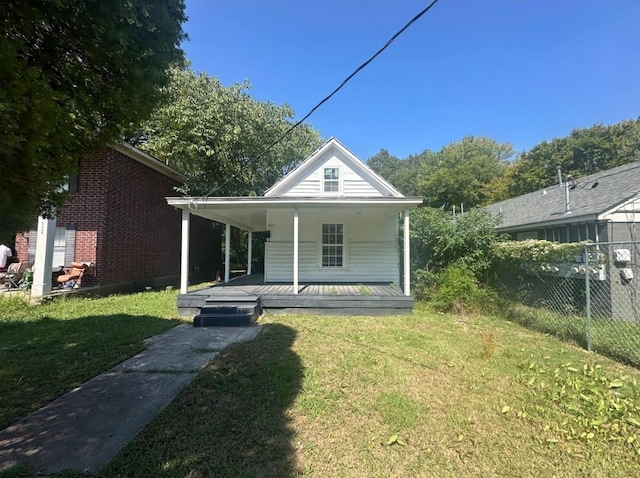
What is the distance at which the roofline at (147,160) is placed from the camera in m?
11.1

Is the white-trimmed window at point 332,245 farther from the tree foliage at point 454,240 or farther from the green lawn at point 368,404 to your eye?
the green lawn at point 368,404

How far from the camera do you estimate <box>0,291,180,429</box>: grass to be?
393cm

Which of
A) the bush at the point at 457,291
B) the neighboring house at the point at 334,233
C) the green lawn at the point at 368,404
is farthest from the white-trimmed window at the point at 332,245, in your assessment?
the green lawn at the point at 368,404

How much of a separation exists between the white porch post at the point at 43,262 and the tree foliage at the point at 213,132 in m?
6.26

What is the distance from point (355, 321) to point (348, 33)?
20.4 feet

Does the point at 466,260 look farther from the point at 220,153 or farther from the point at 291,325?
the point at 220,153

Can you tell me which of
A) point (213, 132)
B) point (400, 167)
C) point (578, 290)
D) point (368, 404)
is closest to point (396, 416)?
point (368, 404)

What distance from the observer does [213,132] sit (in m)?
15.6

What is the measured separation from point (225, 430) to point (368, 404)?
1.52 m

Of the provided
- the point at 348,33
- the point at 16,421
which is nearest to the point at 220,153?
the point at 348,33

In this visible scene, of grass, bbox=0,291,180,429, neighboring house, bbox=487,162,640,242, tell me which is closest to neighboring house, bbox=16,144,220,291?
grass, bbox=0,291,180,429

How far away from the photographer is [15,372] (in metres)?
4.38

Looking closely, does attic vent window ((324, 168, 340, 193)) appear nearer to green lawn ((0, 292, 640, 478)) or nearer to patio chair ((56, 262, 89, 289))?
green lawn ((0, 292, 640, 478))

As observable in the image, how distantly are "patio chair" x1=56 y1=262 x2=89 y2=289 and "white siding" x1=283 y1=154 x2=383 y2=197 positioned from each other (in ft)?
22.4
